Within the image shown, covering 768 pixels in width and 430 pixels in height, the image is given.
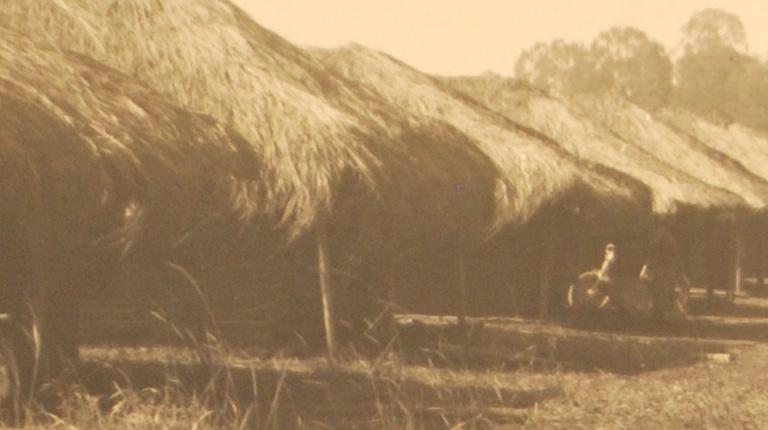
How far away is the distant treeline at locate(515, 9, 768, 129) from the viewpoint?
61438mm

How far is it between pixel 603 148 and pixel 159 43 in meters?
9.69

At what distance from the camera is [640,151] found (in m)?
20.9

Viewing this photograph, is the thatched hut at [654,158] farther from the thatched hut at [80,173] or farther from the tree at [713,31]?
the tree at [713,31]

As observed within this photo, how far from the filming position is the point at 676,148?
24.0 meters

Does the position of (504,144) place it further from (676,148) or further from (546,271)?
(676,148)

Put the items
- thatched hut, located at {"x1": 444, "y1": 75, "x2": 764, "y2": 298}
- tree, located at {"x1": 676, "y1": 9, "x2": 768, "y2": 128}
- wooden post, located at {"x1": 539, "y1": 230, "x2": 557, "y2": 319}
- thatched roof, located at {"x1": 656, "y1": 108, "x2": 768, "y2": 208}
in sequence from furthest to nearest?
tree, located at {"x1": 676, "y1": 9, "x2": 768, "y2": 128}
thatched roof, located at {"x1": 656, "y1": 108, "x2": 768, "y2": 208}
thatched hut, located at {"x1": 444, "y1": 75, "x2": 764, "y2": 298}
wooden post, located at {"x1": 539, "y1": 230, "x2": 557, "y2": 319}

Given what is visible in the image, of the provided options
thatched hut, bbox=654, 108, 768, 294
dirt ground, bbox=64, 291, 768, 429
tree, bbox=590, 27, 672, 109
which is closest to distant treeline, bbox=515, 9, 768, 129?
tree, bbox=590, 27, 672, 109

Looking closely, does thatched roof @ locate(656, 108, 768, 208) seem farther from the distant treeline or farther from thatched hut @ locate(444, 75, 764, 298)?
the distant treeline

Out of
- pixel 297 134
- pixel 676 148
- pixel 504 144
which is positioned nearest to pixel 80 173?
pixel 297 134

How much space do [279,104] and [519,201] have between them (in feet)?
13.0

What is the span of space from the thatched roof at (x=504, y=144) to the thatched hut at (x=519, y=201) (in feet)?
0.03

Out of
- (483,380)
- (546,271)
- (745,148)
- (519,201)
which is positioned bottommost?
(483,380)

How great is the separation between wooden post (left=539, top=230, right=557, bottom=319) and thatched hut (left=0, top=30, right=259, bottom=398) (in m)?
6.91

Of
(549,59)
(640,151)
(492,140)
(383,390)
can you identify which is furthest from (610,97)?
(549,59)
